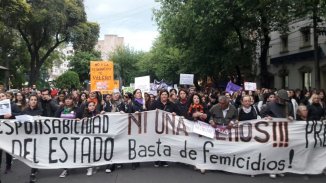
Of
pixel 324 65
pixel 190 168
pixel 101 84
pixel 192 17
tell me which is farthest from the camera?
pixel 324 65

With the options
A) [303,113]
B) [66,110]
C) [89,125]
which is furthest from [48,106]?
[303,113]

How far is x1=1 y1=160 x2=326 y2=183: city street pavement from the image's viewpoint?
28.0 feet

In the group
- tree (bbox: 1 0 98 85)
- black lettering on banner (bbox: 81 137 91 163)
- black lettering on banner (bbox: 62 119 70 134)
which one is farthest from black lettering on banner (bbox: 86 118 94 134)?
tree (bbox: 1 0 98 85)

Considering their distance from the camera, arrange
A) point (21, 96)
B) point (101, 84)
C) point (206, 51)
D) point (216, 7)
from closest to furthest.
Answer: point (21, 96)
point (101, 84)
point (216, 7)
point (206, 51)

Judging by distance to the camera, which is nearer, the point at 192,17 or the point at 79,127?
the point at 79,127

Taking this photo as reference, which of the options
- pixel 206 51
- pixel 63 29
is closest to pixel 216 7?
pixel 206 51

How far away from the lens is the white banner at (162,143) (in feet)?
29.3

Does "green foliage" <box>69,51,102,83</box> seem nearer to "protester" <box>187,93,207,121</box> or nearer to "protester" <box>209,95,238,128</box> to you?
"protester" <box>187,93,207,121</box>

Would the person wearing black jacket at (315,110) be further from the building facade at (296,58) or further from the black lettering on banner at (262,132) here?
the building facade at (296,58)

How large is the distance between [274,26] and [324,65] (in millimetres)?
4749

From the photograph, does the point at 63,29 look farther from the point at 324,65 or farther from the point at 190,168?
the point at 190,168

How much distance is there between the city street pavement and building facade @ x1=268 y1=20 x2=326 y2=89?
19101 millimetres

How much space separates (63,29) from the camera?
132 feet

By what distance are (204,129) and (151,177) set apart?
1.39 metres
